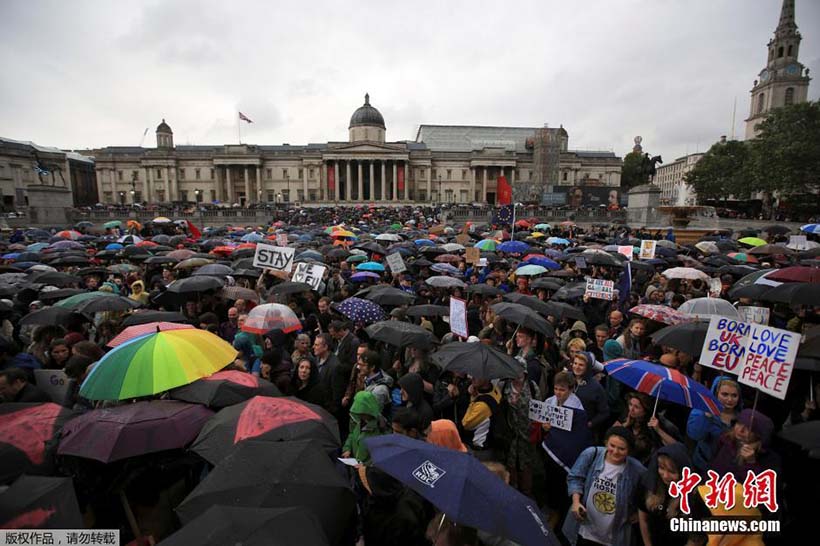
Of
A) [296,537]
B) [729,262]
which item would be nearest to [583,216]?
[729,262]

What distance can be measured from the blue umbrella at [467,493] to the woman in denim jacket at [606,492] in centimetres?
125

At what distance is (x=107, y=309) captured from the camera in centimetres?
708

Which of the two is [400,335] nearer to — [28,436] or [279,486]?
[279,486]

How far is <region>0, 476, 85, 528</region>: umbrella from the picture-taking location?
2430 mm

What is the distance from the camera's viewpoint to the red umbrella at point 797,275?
315 inches

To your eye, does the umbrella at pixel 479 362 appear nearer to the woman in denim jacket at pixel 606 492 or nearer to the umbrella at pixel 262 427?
the woman in denim jacket at pixel 606 492

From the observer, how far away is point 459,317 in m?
6.54

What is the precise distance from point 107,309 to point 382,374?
16.2 feet

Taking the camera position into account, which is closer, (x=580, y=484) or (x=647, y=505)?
(x=647, y=505)

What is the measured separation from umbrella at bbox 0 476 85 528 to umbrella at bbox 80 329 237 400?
1332mm

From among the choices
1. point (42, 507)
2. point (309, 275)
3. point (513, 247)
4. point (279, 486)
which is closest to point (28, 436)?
point (42, 507)

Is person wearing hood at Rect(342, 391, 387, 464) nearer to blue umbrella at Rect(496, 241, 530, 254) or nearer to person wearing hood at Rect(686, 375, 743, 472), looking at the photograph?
person wearing hood at Rect(686, 375, 743, 472)

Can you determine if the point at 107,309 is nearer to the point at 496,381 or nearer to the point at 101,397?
the point at 101,397

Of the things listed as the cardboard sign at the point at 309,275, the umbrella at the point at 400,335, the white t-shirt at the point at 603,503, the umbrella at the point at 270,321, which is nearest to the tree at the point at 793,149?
the cardboard sign at the point at 309,275
